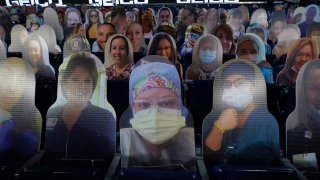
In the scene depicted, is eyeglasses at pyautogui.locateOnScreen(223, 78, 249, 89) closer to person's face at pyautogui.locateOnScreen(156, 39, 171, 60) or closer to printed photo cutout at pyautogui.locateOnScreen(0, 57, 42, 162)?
person's face at pyautogui.locateOnScreen(156, 39, 171, 60)

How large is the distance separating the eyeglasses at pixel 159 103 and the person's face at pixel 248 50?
139 cm

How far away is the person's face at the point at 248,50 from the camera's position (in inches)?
143

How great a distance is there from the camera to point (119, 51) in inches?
137

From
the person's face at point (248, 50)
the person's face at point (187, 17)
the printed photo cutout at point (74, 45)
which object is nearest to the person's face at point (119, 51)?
the printed photo cutout at point (74, 45)

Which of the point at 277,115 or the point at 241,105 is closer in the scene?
the point at 241,105

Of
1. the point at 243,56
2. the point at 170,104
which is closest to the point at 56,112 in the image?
the point at 170,104

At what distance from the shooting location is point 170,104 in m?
2.48

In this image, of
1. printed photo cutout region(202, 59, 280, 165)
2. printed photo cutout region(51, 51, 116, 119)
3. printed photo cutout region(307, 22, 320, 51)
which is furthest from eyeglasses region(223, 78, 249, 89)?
printed photo cutout region(307, 22, 320, 51)

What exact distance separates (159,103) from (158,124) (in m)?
0.13

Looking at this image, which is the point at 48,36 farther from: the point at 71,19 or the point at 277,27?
the point at 277,27

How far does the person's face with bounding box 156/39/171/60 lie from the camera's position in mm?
3527

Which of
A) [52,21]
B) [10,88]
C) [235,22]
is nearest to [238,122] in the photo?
[10,88]

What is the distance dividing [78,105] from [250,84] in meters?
1.12

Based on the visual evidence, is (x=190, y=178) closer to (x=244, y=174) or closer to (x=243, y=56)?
(x=244, y=174)
